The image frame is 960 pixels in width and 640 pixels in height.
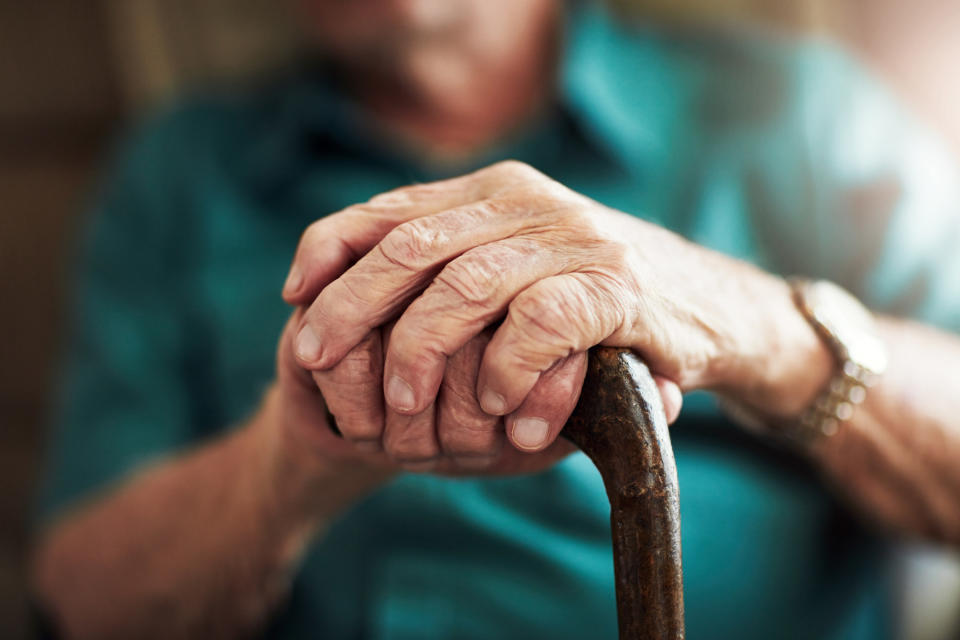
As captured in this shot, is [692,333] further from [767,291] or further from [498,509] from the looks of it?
[498,509]

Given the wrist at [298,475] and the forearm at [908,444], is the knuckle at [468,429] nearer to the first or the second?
the wrist at [298,475]

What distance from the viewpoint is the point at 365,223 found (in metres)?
0.42

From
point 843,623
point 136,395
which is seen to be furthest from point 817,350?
point 136,395

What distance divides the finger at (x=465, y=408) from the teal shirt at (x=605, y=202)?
15 centimetres

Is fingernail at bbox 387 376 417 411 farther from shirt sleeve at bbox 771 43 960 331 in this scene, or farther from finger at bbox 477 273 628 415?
shirt sleeve at bbox 771 43 960 331

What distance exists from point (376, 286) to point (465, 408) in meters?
0.07

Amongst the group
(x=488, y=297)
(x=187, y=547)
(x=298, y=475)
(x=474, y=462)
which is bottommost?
(x=187, y=547)

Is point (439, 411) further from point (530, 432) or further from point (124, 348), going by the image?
point (124, 348)

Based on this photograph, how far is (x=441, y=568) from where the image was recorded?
690mm

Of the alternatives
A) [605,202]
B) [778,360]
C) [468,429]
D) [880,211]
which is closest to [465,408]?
[468,429]

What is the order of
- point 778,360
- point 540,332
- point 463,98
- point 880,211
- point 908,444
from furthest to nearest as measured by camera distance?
point 463,98
point 880,211
point 908,444
point 778,360
point 540,332

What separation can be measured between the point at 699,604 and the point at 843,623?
224mm

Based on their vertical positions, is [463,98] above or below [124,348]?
above

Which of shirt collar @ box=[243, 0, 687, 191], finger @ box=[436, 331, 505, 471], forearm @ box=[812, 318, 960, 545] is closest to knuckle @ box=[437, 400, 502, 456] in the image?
finger @ box=[436, 331, 505, 471]
